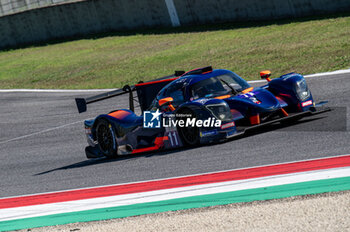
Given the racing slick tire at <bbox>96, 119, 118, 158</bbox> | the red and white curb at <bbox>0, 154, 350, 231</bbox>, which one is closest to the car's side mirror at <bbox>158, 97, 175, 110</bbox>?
the racing slick tire at <bbox>96, 119, 118, 158</bbox>

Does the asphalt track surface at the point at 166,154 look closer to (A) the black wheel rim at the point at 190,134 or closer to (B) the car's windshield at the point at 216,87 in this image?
(A) the black wheel rim at the point at 190,134

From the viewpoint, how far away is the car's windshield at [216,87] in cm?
904

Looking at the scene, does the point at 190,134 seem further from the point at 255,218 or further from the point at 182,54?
the point at 182,54

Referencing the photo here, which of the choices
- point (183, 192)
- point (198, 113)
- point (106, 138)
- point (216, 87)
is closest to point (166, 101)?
point (198, 113)

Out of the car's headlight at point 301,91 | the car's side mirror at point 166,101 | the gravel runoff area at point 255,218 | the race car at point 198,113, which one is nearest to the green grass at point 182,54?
the car's headlight at point 301,91

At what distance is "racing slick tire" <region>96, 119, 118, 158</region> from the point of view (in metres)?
9.71

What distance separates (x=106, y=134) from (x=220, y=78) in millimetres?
2285

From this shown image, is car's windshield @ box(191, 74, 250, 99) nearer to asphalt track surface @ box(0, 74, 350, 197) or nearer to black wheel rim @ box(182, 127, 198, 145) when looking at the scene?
black wheel rim @ box(182, 127, 198, 145)

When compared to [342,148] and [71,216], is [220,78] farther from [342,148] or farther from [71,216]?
[71,216]

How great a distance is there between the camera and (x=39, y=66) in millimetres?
27844

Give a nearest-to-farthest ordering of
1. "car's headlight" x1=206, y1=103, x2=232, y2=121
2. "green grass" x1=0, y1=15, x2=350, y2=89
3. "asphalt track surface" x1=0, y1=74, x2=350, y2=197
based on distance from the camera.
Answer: "asphalt track surface" x1=0, y1=74, x2=350, y2=197 < "car's headlight" x1=206, y1=103, x2=232, y2=121 < "green grass" x1=0, y1=15, x2=350, y2=89

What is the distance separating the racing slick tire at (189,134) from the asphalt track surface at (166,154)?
0.12 meters

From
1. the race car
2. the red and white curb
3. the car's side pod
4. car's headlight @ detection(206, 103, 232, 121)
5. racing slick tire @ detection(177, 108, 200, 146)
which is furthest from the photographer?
the car's side pod

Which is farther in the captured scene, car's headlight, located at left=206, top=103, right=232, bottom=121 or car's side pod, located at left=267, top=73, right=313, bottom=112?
car's side pod, located at left=267, top=73, right=313, bottom=112
